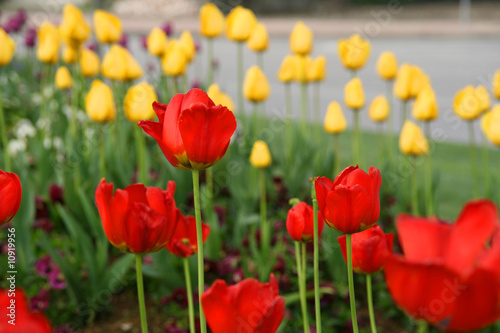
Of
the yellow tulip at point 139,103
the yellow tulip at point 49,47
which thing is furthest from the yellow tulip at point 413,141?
the yellow tulip at point 49,47

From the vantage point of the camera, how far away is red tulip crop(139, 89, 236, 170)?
0.90 meters

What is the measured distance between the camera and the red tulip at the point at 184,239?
119cm

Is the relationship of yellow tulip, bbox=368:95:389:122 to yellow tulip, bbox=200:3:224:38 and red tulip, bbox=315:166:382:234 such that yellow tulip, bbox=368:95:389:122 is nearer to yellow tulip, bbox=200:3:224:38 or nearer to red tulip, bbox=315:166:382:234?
yellow tulip, bbox=200:3:224:38

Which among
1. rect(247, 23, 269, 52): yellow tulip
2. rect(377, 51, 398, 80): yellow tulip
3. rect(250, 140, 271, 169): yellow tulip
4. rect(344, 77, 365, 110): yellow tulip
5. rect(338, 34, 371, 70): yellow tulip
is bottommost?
rect(250, 140, 271, 169): yellow tulip

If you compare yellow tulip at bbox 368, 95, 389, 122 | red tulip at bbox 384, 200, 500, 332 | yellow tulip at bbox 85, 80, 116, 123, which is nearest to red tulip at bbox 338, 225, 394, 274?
red tulip at bbox 384, 200, 500, 332

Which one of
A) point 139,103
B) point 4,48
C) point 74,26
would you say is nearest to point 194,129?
point 139,103

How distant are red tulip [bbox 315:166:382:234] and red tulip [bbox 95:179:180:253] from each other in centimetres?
23

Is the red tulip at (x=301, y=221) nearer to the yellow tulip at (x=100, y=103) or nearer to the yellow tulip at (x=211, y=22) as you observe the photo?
the yellow tulip at (x=100, y=103)

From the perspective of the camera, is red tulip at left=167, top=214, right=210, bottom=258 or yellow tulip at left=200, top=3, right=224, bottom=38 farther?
yellow tulip at left=200, top=3, right=224, bottom=38

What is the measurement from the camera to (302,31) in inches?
135

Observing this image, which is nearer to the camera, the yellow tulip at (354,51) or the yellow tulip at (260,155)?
the yellow tulip at (260,155)

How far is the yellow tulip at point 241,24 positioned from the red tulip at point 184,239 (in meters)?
2.32

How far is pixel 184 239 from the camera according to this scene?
1201 mm

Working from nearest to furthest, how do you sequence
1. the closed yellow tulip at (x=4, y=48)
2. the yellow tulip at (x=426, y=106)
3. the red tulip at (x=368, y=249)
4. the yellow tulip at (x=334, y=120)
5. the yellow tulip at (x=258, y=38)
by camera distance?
the red tulip at (x=368, y=249) < the closed yellow tulip at (x=4, y=48) < the yellow tulip at (x=426, y=106) < the yellow tulip at (x=334, y=120) < the yellow tulip at (x=258, y=38)
